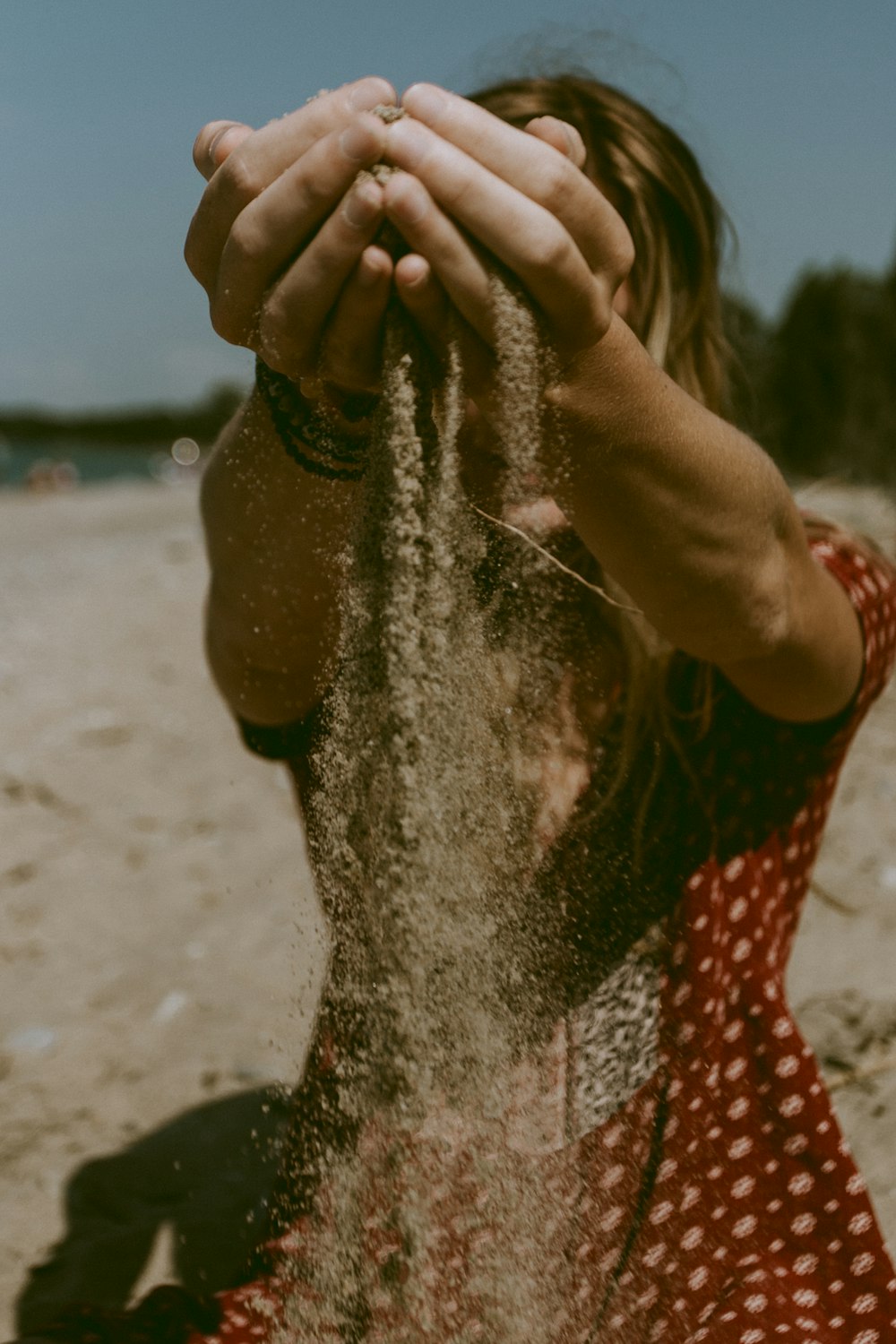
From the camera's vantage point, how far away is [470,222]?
947 millimetres

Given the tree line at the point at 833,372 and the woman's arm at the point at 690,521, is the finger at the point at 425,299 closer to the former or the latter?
the woman's arm at the point at 690,521

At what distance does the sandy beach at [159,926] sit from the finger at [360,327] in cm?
68

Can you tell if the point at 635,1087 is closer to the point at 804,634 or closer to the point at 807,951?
the point at 804,634

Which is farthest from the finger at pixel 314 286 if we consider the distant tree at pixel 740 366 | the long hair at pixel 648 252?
the distant tree at pixel 740 366

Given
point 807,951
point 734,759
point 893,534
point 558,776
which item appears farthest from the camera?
point 893,534

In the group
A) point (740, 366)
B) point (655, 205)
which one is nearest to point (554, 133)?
point (655, 205)

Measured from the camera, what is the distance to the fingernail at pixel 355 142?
35.9 inches

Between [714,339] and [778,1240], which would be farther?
[714,339]

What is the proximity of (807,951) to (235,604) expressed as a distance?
97.1 inches

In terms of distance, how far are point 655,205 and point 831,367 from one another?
16466mm

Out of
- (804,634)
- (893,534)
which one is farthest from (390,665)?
(893,534)

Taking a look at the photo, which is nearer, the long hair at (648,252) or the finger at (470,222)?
the finger at (470,222)

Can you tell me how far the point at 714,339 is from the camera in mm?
1780

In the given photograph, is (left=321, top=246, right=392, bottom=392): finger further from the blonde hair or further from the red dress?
the red dress
